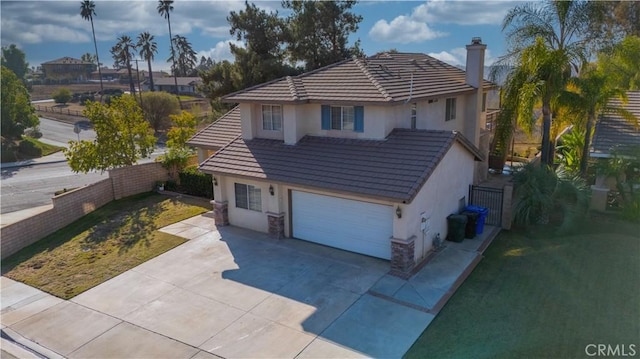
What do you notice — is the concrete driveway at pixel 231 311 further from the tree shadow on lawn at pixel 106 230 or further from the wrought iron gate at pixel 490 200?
the wrought iron gate at pixel 490 200

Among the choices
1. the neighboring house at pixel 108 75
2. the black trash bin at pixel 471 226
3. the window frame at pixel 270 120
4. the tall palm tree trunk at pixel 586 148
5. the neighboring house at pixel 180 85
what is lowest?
the black trash bin at pixel 471 226

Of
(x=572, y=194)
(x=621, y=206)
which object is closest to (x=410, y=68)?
(x=572, y=194)

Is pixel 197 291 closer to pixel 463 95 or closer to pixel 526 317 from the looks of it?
pixel 526 317

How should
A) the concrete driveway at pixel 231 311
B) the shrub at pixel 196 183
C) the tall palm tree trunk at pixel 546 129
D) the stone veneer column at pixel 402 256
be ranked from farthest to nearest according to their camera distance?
the shrub at pixel 196 183, the tall palm tree trunk at pixel 546 129, the stone veneer column at pixel 402 256, the concrete driveway at pixel 231 311

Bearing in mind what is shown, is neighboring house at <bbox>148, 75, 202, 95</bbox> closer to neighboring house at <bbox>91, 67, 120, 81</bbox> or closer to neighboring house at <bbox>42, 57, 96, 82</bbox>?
neighboring house at <bbox>42, 57, 96, 82</bbox>

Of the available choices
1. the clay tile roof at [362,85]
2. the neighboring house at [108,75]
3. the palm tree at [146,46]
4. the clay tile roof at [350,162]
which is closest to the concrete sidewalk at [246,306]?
the clay tile roof at [350,162]

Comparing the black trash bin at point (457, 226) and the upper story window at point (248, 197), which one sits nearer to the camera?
the black trash bin at point (457, 226)

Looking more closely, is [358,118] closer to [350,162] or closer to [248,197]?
[350,162]
